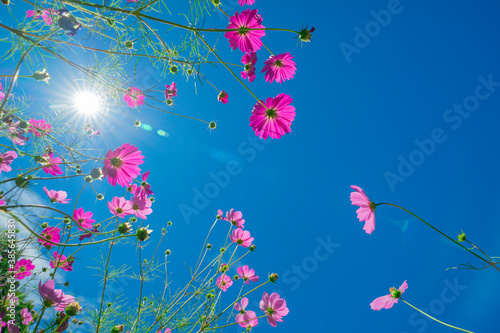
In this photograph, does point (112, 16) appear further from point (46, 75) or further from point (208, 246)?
point (208, 246)

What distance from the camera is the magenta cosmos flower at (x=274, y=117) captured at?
1037 mm

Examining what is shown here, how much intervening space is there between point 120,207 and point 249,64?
864 mm

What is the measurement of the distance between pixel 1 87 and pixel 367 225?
1.74 meters

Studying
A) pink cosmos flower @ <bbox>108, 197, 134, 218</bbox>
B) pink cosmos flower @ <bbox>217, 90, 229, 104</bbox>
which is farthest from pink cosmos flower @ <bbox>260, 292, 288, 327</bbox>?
pink cosmos flower @ <bbox>217, 90, 229, 104</bbox>

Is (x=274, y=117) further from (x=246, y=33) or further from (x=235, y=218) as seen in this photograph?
(x=235, y=218)

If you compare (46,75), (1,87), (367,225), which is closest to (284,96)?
(367,225)

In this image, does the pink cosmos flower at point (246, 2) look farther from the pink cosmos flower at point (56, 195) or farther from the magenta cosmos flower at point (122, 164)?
the pink cosmos flower at point (56, 195)

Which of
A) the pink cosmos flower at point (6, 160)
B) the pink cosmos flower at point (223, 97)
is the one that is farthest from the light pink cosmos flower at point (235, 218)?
the pink cosmos flower at point (6, 160)

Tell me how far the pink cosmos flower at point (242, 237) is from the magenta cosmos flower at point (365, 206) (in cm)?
84

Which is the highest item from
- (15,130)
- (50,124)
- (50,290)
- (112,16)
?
(50,124)

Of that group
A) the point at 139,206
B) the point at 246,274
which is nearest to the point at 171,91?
the point at 139,206

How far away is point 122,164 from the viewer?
842 mm

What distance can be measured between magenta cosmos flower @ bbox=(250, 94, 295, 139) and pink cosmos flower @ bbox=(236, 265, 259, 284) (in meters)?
1.07

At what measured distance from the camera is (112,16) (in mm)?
981
